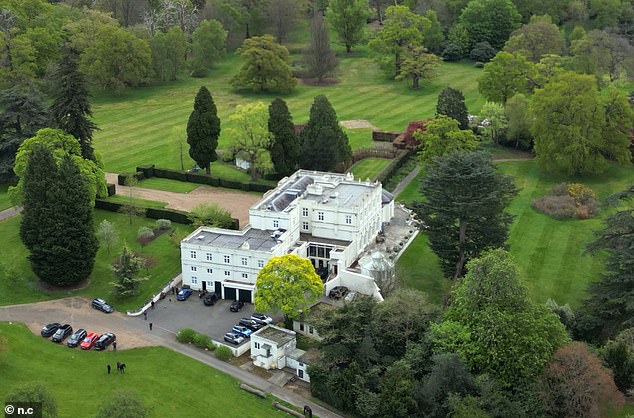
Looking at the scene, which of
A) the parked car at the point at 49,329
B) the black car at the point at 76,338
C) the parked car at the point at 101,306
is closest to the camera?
the black car at the point at 76,338

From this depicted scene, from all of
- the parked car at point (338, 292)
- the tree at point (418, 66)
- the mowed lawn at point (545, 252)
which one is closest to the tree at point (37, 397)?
the parked car at point (338, 292)

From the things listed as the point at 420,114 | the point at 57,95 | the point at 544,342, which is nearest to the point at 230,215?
the point at 57,95

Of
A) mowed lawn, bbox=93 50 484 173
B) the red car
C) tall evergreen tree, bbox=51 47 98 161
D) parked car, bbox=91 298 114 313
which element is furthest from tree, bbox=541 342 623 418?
tall evergreen tree, bbox=51 47 98 161

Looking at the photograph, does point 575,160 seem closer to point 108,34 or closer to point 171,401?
point 171,401

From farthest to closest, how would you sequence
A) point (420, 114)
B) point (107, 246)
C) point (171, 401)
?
point (420, 114) < point (107, 246) < point (171, 401)

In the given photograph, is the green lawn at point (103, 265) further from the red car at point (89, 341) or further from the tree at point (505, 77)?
the tree at point (505, 77)

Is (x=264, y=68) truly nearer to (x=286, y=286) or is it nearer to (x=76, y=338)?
(x=286, y=286)
